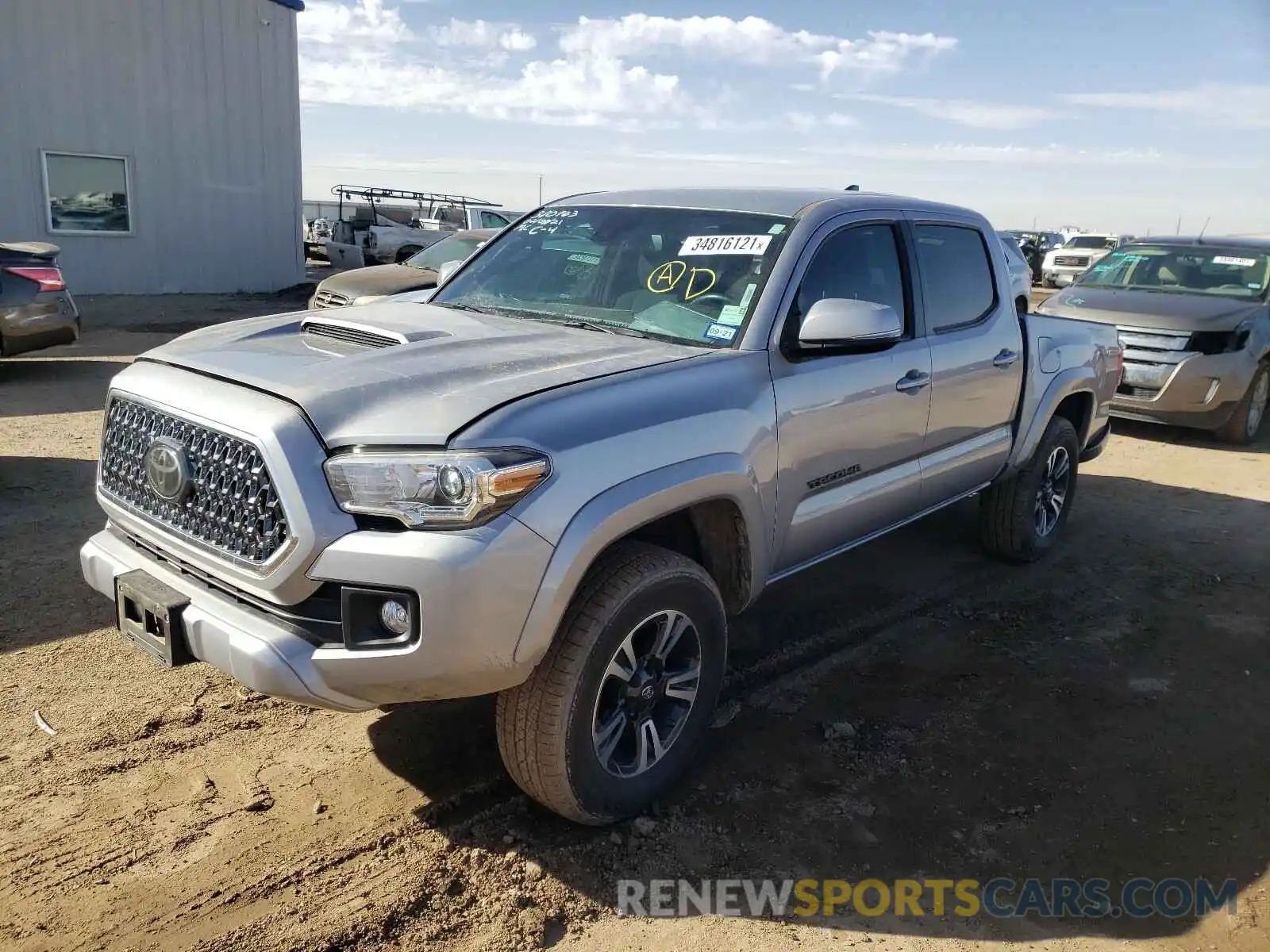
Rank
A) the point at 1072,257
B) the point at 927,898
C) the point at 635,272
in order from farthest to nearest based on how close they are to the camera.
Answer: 1. the point at 1072,257
2. the point at 635,272
3. the point at 927,898

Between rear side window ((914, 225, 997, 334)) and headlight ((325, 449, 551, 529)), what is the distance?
2.62 metres

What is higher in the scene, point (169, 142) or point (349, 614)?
point (169, 142)

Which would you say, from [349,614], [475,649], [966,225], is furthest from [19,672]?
[966,225]

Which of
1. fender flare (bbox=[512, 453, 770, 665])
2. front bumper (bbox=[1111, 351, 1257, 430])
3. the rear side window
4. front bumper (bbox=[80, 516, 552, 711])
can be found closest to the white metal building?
front bumper (bbox=[1111, 351, 1257, 430])

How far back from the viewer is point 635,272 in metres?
3.90

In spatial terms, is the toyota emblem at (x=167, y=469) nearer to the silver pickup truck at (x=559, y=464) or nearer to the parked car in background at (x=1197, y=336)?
the silver pickup truck at (x=559, y=464)

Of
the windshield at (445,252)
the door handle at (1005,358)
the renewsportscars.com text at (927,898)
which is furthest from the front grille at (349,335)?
the windshield at (445,252)

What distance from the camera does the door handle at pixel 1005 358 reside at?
479 cm

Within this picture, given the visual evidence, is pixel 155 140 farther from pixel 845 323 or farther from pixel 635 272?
pixel 845 323

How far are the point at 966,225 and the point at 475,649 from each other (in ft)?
11.8

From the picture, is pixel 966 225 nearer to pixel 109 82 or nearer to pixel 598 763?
pixel 598 763

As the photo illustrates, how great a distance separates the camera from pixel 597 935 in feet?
8.63

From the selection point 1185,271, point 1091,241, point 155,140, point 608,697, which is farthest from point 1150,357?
point 1091,241

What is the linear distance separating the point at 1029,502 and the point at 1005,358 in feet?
3.52
